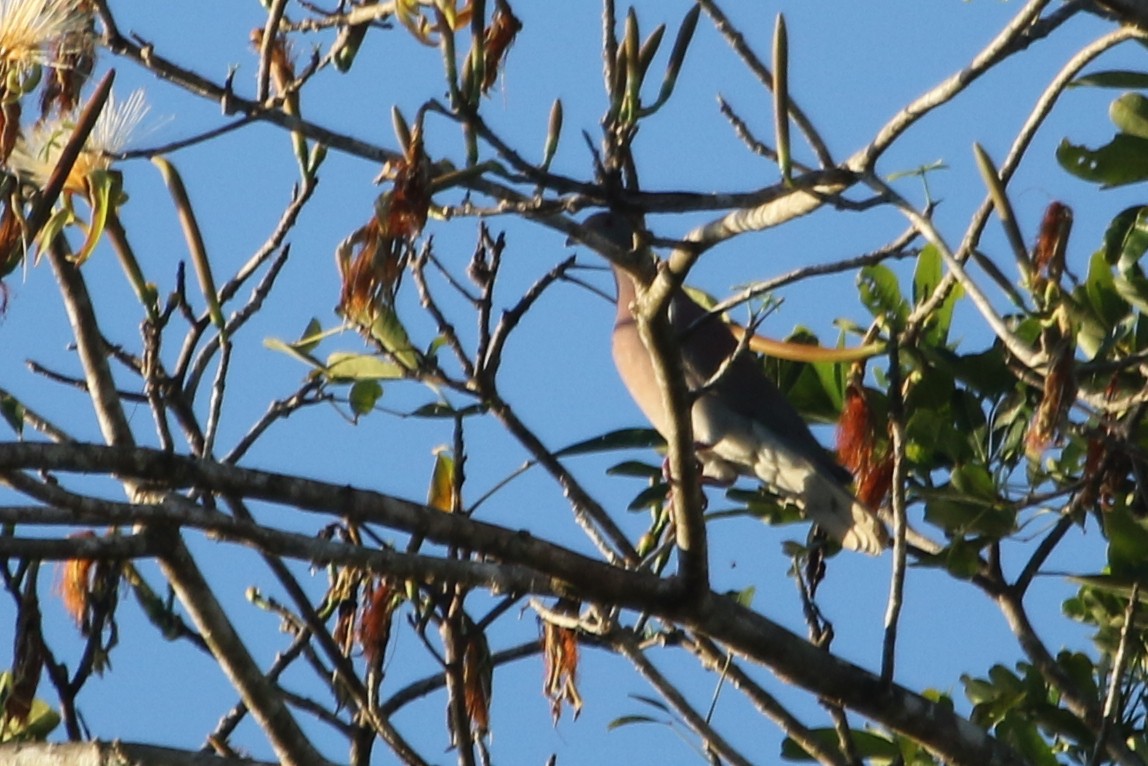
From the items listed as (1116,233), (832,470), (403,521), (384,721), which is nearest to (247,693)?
A: (384,721)

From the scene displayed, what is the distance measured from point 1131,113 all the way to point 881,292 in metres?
0.57

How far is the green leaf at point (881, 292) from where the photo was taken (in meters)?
3.28

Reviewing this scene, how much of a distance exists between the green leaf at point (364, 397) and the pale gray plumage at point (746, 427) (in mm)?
682

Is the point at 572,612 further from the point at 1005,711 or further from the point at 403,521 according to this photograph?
the point at 1005,711

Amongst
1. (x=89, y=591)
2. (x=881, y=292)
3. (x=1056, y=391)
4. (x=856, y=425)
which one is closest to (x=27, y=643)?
(x=89, y=591)

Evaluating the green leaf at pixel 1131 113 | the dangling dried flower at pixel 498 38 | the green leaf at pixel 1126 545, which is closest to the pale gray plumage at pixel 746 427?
the green leaf at pixel 1126 545

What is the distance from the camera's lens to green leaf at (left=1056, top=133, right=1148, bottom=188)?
309 cm

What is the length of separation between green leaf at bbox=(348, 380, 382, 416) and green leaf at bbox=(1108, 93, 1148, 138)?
Result: 4.89 feet

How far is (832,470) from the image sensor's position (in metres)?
4.32

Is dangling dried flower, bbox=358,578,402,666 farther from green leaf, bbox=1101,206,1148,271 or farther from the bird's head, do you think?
green leaf, bbox=1101,206,1148,271

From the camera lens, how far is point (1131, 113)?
121 inches

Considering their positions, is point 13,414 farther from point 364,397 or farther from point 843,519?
point 843,519

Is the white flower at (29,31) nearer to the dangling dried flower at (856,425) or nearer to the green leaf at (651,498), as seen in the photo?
the dangling dried flower at (856,425)

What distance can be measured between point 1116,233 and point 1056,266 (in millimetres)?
809
